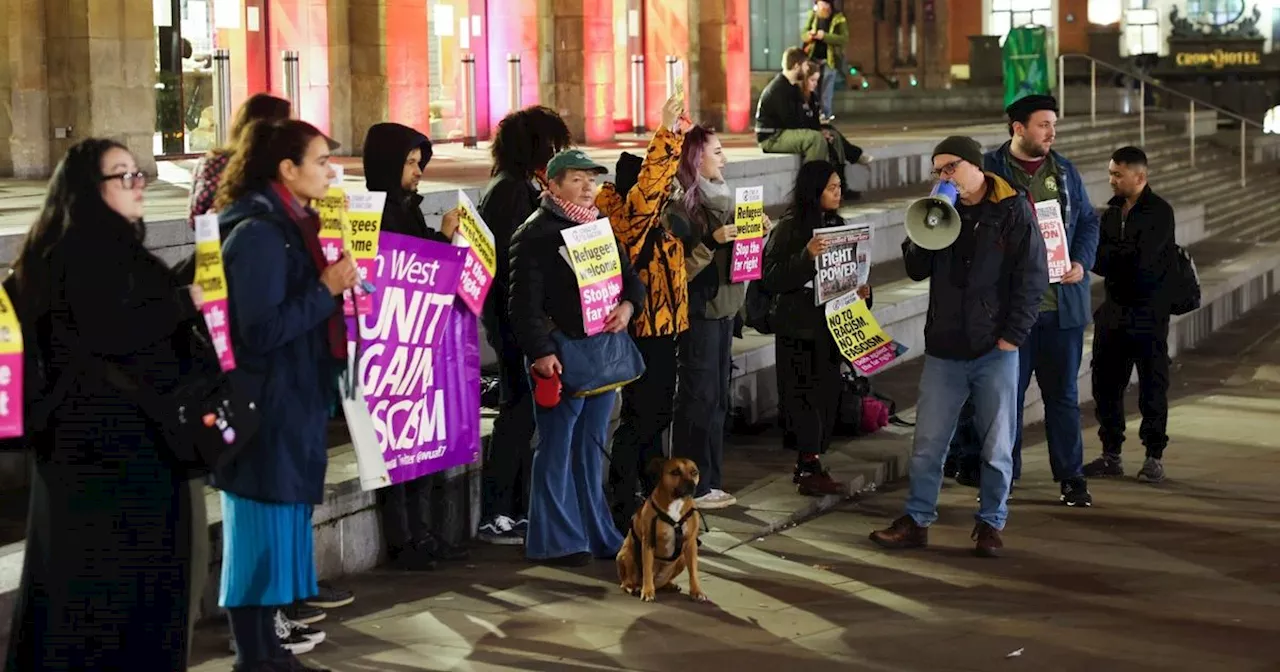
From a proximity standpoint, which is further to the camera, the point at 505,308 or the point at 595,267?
the point at 505,308

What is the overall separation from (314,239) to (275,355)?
42cm

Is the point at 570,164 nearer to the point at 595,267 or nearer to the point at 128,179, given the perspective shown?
the point at 595,267

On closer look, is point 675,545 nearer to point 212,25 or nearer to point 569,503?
point 569,503

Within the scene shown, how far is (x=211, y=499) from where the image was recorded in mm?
8523

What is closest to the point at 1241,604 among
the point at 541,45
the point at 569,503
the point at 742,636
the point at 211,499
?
the point at 742,636

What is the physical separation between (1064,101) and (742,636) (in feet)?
84.2

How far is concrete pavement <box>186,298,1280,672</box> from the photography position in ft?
25.3

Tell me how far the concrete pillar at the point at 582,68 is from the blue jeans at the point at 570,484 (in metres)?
16.1

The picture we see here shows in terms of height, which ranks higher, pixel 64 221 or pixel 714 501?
pixel 64 221


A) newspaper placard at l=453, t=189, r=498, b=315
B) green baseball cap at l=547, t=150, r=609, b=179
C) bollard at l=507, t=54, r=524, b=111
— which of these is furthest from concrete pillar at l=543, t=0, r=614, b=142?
green baseball cap at l=547, t=150, r=609, b=179

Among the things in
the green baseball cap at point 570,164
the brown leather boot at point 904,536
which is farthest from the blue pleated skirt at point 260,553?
the brown leather boot at point 904,536

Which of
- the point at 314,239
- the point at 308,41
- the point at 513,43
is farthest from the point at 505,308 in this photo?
the point at 513,43

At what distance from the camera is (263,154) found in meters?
6.91

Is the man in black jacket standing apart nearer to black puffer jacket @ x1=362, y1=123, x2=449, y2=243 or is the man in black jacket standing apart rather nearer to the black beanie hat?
the black beanie hat
